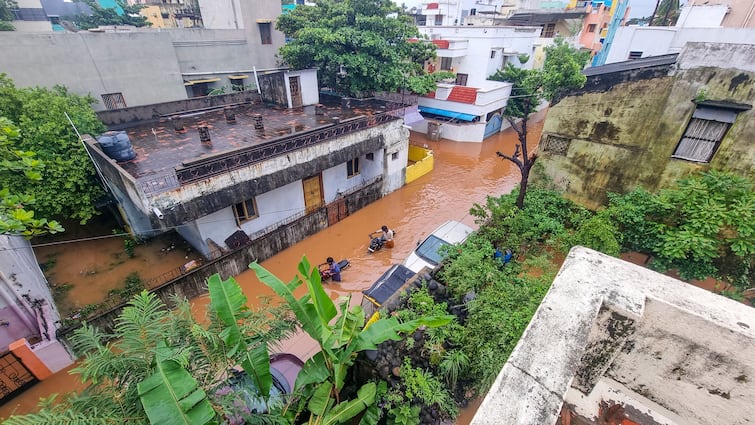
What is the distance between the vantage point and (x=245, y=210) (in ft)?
35.7

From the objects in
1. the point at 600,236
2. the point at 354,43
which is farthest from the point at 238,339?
the point at 354,43

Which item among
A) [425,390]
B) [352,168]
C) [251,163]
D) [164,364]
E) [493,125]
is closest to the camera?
[164,364]

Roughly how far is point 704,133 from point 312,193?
12.2 meters

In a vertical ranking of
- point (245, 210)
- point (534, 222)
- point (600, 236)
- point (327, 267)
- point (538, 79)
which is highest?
point (538, 79)

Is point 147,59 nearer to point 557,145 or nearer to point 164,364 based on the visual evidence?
point 164,364

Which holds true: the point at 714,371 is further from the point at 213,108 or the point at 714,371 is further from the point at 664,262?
the point at 213,108

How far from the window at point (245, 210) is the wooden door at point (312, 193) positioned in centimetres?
217

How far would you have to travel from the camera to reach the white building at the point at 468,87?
67.2 feet

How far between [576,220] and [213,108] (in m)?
16.9

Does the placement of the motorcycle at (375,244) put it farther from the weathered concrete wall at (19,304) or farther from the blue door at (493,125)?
the blue door at (493,125)

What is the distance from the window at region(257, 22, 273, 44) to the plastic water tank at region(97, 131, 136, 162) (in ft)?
49.0

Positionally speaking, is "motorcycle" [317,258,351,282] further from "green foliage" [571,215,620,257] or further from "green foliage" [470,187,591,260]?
"green foliage" [571,215,620,257]

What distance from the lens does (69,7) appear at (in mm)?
37250

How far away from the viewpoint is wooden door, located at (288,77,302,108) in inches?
599
